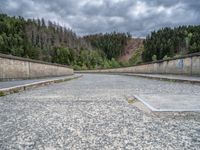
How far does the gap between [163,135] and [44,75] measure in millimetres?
13949

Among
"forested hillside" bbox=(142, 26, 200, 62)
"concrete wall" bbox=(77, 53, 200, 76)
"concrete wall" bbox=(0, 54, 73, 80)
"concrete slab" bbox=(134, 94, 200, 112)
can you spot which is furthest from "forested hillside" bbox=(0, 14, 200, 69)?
"concrete slab" bbox=(134, 94, 200, 112)

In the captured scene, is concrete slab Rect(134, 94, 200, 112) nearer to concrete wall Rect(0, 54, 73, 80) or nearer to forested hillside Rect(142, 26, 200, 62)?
concrete wall Rect(0, 54, 73, 80)

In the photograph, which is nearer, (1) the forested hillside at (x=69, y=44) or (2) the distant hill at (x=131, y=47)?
(1) the forested hillside at (x=69, y=44)

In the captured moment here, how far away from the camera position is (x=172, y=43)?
73500 mm

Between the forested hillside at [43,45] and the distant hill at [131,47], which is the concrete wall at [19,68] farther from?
the distant hill at [131,47]

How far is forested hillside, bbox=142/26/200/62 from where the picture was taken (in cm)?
6855

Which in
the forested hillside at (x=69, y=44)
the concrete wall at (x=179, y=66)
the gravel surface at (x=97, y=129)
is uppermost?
the forested hillside at (x=69, y=44)

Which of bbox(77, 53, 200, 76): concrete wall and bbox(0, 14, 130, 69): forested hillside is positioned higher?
bbox(0, 14, 130, 69): forested hillside

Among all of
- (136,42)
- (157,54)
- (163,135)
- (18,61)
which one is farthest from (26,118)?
(136,42)

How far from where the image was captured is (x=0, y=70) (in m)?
9.48

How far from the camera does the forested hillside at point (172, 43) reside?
68550mm

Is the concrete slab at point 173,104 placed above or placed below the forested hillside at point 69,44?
below

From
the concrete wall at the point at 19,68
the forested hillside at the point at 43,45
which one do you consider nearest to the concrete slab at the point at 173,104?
the concrete wall at the point at 19,68

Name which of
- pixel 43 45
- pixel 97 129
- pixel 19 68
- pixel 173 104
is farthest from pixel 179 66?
pixel 43 45
